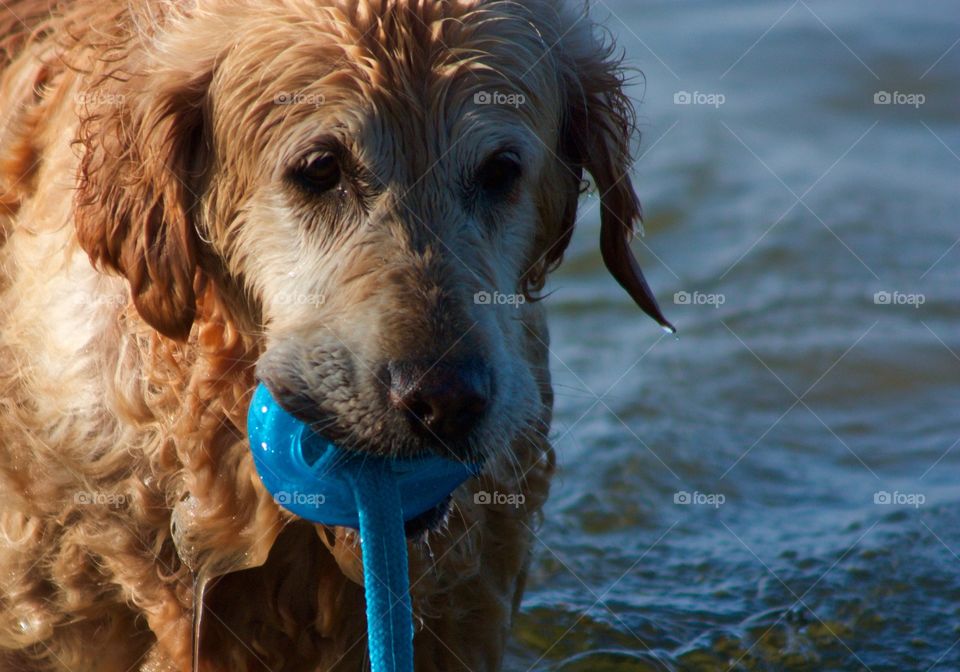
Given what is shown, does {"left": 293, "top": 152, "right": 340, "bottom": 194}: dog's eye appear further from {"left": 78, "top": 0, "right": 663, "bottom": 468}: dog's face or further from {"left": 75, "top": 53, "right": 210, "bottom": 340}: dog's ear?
{"left": 75, "top": 53, "right": 210, "bottom": 340}: dog's ear

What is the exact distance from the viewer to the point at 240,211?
388 cm

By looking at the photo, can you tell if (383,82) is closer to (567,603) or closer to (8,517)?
(8,517)

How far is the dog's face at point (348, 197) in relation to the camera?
11.6 ft

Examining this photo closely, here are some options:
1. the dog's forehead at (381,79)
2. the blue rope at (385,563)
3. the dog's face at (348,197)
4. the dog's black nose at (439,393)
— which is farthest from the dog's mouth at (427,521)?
the dog's forehead at (381,79)

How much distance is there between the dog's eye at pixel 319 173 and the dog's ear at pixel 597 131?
2.94 feet

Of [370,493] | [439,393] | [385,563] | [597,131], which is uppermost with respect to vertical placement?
[439,393]

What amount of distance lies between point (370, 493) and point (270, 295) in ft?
1.96

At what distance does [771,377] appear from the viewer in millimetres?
7676

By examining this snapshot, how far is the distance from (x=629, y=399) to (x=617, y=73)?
3081 mm

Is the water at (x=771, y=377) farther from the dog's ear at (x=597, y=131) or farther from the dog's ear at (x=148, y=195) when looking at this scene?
the dog's ear at (x=148, y=195)

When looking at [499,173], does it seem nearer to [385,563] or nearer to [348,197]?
[348,197]

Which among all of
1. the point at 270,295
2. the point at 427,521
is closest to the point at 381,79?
the point at 270,295

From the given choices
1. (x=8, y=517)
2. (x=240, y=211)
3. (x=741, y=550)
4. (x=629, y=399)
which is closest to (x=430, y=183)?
(x=240, y=211)

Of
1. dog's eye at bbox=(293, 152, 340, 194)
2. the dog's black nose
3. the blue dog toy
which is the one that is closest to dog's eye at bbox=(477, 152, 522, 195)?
dog's eye at bbox=(293, 152, 340, 194)
